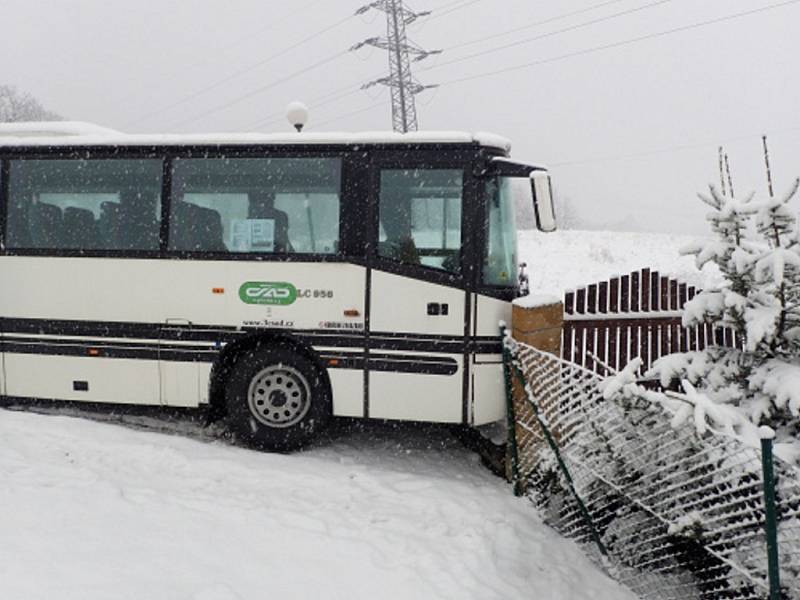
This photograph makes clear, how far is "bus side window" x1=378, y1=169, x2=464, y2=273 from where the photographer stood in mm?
6543

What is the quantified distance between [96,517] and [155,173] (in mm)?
3791

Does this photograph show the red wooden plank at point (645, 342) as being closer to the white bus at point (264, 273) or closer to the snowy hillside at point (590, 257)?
the white bus at point (264, 273)

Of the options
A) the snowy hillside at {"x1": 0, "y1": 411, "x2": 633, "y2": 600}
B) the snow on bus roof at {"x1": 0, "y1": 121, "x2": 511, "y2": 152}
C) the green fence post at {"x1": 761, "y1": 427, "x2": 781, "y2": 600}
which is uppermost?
the snow on bus roof at {"x1": 0, "y1": 121, "x2": 511, "y2": 152}

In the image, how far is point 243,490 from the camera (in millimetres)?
5523

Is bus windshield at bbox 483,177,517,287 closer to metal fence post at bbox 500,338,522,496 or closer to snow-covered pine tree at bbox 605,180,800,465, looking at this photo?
metal fence post at bbox 500,338,522,496

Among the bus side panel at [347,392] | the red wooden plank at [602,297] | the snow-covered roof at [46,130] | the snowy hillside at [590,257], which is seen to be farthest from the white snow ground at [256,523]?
the snowy hillside at [590,257]

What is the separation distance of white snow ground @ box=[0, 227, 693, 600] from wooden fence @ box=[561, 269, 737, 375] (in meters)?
2.14

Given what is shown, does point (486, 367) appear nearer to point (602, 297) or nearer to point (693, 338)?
point (602, 297)

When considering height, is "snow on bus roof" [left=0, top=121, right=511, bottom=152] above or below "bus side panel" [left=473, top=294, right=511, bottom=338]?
above

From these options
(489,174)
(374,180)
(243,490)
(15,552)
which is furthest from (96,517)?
(489,174)

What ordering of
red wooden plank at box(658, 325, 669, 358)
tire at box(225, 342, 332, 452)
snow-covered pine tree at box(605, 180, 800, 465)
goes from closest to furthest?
snow-covered pine tree at box(605, 180, 800, 465) < tire at box(225, 342, 332, 452) < red wooden plank at box(658, 325, 669, 358)

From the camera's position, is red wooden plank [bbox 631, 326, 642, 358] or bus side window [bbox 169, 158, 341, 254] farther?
red wooden plank [bbox 631, 326, 642, 358]

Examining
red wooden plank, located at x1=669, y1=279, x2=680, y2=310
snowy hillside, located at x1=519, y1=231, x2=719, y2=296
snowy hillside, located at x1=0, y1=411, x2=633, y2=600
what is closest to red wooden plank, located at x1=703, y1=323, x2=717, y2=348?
red wooden plank, located at x1=669, y1=279, x2=680, y2=310

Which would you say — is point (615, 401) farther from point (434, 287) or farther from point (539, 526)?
point (434, 287)
